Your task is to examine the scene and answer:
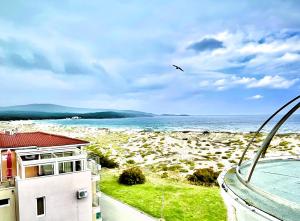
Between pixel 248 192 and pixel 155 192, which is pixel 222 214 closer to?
pixel 155 192

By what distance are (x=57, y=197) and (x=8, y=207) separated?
2313 millimetres

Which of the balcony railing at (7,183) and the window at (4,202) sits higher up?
the balcony railing at (7,183)

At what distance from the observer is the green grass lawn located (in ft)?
73.8

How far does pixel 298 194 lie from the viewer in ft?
16.9

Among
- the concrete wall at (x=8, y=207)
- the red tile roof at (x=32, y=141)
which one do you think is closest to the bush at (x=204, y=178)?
the red tile roof at (x=32, y=141)

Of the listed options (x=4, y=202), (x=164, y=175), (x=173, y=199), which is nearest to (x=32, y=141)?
(x=4, y=202)

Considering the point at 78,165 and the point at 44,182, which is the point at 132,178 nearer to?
the point at 78,165

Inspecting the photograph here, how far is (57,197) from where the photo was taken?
15.7m

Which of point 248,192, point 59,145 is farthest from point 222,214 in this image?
point 248,192

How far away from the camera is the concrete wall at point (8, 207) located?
14.9 m

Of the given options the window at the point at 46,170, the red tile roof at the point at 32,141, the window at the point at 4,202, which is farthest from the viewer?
the red tile roof at the point at 32,141

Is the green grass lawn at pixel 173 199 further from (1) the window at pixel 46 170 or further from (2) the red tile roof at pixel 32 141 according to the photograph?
(1) the window at pixel 46 170

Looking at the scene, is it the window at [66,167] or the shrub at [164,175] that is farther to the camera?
the shrub at [164,175]

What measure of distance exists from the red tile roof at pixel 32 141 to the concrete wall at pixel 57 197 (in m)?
2.46
